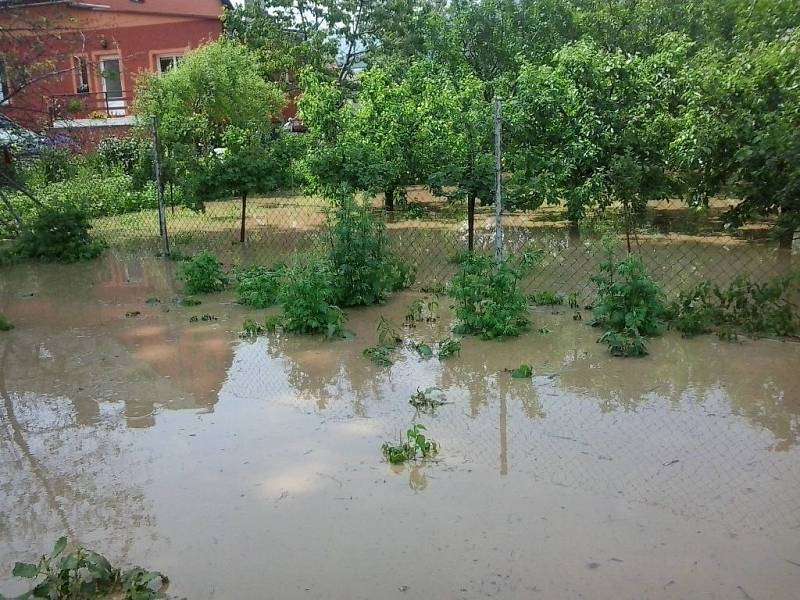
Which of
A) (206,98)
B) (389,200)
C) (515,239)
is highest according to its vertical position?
(206,98)

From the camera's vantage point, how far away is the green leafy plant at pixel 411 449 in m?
4.08

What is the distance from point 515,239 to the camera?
10930mm

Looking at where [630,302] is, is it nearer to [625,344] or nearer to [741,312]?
[625,344]

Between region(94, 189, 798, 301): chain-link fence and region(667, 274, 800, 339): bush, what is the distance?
929mm

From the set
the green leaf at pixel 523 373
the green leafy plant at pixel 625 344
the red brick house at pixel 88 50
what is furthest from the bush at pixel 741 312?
the red brick house at pixel 88 50

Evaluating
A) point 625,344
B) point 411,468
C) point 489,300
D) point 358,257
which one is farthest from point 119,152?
point 411,468

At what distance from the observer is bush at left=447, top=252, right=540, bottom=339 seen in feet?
20.7

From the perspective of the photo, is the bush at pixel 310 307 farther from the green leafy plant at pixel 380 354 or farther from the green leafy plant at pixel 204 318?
the green leafy plant at pixel 204 318

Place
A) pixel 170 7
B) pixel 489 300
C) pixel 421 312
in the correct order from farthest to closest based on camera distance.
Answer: pixel 170 7, pixel 421 312, pixel 489 300

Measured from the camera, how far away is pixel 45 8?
10.1m

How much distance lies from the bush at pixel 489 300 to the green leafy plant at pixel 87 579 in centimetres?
378

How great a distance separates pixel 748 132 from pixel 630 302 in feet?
11.1

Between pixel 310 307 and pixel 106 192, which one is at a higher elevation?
pixel 106 192

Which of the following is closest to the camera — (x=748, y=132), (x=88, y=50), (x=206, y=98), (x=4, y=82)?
(x=748, y=132)
